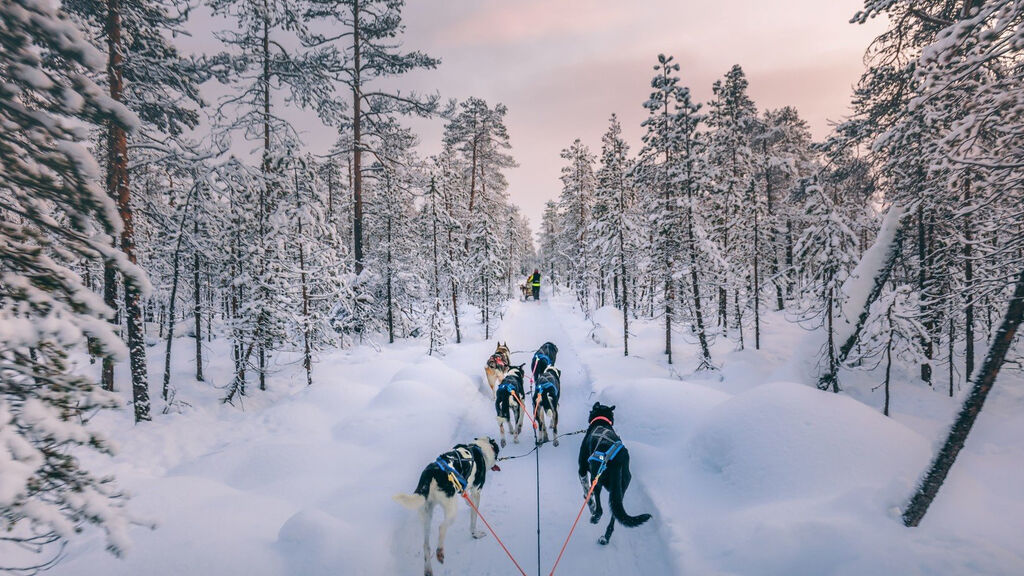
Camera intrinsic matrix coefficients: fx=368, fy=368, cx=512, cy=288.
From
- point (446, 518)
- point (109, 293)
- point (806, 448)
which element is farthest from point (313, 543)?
point (109, 293)

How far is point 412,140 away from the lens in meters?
23.3

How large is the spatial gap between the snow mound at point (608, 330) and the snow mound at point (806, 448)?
12.9 m

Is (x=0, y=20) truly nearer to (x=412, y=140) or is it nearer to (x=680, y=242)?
(x=680, y=242)

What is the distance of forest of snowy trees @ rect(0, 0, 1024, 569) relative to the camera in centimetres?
277

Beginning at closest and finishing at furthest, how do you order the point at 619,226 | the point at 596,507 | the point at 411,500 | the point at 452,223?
the point at 411,500
the point at 596,507
the point at 619,226
the point at 452,223

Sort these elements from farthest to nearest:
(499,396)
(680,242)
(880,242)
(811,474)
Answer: (680,242)
(880,242)
(499,396)
(811,474)

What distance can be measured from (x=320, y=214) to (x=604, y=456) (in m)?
11.1

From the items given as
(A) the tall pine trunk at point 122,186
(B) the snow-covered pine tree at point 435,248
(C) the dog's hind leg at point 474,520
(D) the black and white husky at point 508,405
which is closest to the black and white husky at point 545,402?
(D) the black and white husky at point 508,405

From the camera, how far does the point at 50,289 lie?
3096 millimetres

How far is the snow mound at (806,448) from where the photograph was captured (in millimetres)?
5125

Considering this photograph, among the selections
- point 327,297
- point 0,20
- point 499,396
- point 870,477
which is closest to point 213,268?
point 327,297

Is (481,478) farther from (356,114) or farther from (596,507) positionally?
(356,114)

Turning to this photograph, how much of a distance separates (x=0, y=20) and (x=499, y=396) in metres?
8.03

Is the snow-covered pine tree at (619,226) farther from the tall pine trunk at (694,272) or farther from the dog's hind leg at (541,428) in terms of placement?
the dog's hind leg at (541,428)
